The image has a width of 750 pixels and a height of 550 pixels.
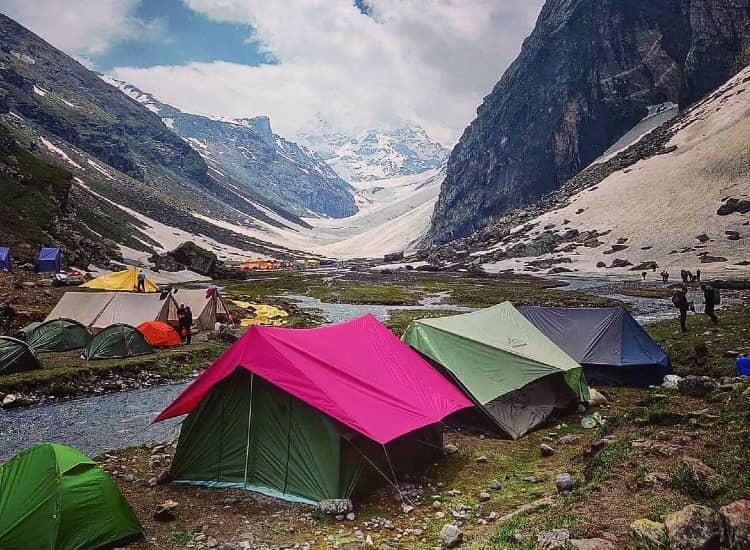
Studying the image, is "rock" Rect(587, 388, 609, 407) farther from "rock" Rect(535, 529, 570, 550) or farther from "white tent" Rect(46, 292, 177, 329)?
"white tent" Rect(46, 292, 177, 329)

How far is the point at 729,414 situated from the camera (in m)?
10.4

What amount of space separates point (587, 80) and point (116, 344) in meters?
168

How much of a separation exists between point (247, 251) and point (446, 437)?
181m

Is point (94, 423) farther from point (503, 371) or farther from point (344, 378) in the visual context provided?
point (503, 371)

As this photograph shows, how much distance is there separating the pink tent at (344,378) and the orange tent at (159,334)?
16.1 metres

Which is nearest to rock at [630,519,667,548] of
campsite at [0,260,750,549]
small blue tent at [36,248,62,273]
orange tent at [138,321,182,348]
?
campsite at [0,260,750,549]

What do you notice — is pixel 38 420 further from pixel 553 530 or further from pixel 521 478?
pixel 553 530

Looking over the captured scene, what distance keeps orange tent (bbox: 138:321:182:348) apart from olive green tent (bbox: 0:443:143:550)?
18.7 meters

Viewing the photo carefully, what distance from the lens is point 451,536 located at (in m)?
7.98

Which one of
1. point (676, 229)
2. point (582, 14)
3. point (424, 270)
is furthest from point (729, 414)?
point (582, 14)

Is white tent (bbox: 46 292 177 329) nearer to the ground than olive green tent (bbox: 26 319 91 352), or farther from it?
farther from it

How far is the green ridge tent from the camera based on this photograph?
14.1 meters

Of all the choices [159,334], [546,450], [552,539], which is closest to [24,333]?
[159,334]

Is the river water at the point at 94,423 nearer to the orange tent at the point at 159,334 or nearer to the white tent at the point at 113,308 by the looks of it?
the orange tent at the point at 159,334
